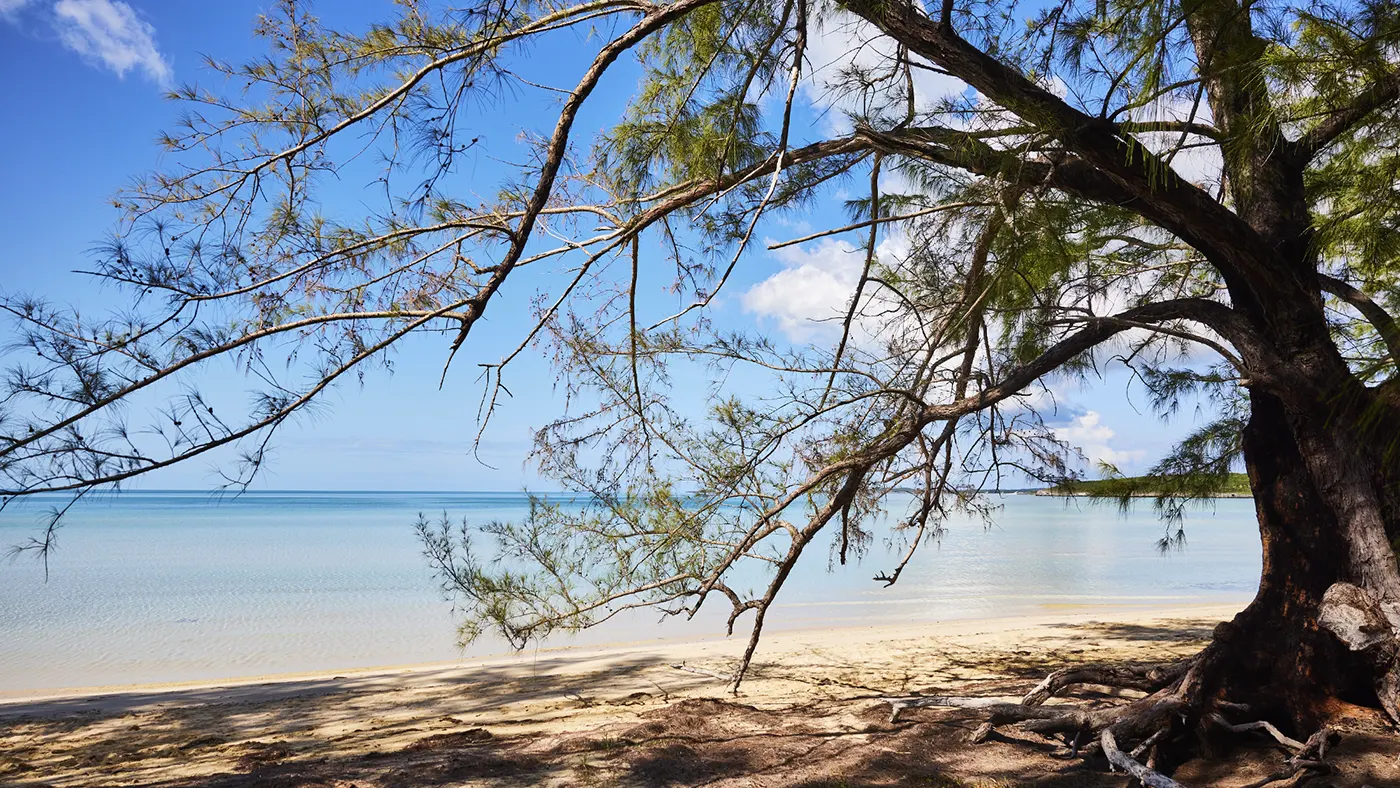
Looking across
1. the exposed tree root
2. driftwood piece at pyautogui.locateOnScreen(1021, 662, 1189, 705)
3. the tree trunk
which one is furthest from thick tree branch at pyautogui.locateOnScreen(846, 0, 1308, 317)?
driftwood piece at pyautogui.locateOnScreen(1021, 662, 1189, 705)

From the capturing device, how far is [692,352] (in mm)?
3334

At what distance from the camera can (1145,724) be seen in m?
2.60

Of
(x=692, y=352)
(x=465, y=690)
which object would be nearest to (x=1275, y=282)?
(x=692, y=352)

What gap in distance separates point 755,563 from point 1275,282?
11.5 m

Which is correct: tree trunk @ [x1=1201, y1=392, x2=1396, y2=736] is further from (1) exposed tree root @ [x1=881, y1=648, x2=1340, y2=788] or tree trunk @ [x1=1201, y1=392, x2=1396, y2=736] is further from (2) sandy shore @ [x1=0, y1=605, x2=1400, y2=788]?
(2) sandy shore @ [x1=0, y1=605, x2=1400, y2=788]

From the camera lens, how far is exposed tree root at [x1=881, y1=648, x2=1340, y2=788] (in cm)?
239

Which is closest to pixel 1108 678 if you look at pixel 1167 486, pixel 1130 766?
pixel 1130 766

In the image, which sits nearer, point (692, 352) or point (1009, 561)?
point (692, 352)

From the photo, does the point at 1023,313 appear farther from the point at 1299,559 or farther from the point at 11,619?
the point at 11,619

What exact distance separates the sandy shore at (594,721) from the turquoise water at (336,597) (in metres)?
0.89

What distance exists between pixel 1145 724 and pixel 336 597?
32.5ft

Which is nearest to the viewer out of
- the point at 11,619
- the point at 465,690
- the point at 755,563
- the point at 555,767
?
the point at 555,767

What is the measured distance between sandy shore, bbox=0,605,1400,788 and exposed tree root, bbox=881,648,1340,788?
9cm

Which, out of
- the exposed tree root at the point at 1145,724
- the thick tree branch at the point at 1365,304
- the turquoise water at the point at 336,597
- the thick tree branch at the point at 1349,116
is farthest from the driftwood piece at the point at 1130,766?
the thick tree branch at the point at 1349,116
